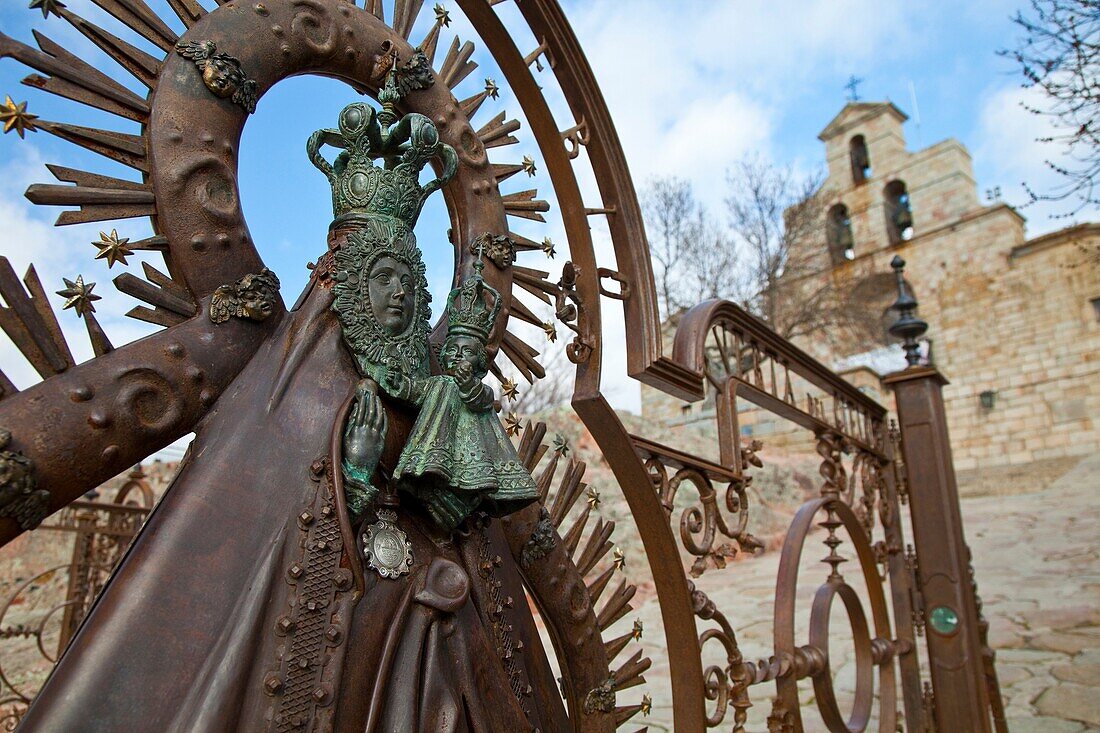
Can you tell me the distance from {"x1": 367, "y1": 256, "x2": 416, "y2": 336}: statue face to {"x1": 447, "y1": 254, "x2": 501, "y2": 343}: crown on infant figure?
0.09m

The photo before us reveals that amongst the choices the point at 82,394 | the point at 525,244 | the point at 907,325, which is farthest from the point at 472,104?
the point at 907,325

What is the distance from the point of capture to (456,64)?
1.65 meters

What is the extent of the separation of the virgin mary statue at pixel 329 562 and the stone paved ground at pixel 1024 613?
10.3ft

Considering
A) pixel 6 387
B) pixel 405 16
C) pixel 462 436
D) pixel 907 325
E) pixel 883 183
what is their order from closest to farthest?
1. pixel 6 387
2. pixel 462 436
3. pixel 405 16
4. pixel 907 325
5. pixel 883 183

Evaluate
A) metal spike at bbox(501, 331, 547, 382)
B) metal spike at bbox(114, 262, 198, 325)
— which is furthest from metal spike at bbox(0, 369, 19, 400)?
metal spike at bbox(501, 331, 547, 382)

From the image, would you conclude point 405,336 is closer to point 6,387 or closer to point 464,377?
point 464,377

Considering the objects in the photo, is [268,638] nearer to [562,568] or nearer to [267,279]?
[267,279]

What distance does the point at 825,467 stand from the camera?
3.00m

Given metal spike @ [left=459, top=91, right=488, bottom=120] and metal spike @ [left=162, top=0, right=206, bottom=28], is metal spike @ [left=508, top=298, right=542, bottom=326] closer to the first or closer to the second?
metal spike @ [left=459, top=91, right=488, bottom=120]

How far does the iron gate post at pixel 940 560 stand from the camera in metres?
3.24

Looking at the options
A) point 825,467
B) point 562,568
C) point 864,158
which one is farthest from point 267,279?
point 864,158

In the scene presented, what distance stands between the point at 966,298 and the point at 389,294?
2078 cm

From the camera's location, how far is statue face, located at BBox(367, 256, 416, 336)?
1209 millimetres

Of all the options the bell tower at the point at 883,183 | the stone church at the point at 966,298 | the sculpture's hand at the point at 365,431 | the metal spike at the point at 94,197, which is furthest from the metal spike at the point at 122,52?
the bell tower at the point at 883,183
